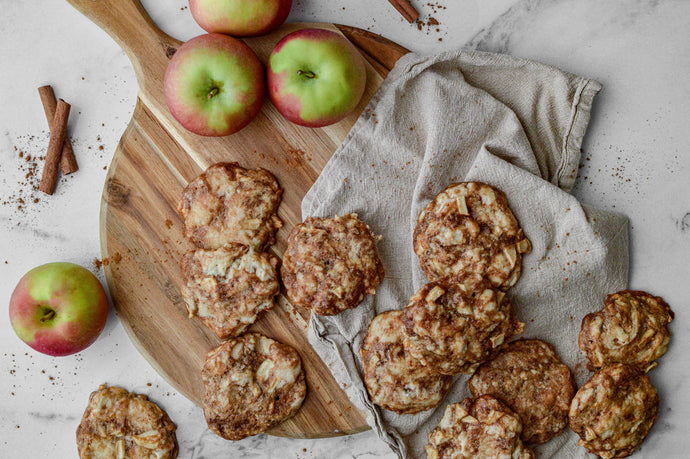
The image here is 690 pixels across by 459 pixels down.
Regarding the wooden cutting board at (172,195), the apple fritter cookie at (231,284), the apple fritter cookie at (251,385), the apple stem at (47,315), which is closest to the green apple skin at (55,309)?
the apple stem at (47,315)

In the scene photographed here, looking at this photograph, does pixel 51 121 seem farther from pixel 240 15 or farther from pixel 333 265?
pixel 333 265

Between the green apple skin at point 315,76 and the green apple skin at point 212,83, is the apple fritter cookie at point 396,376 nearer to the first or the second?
the green apple skin at point 315,76

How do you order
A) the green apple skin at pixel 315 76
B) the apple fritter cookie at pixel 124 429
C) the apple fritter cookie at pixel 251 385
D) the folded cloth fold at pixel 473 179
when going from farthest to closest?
the apple fritter cookie at pixel 124 429 < the apple fritter cookie at pixel 251 385 < the folded cloth fold at pixel 473 179 < the green apple skin at pixel 315 76

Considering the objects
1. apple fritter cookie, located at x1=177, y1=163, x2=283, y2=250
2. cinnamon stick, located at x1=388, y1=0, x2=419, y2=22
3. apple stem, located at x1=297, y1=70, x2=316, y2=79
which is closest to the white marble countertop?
cinnamon stick, located at x1=388, y1=0, x2=419, y2=22

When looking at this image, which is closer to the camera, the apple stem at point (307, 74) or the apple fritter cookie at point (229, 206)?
the apple stem at point (307, 74)

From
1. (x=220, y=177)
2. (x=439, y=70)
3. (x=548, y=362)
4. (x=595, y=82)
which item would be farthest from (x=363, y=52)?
(x=548, y=362)

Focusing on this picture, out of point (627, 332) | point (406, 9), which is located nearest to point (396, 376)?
point (627, 332)

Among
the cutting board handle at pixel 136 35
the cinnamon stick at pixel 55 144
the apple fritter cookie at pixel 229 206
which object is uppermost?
the cutting board handle at pixel 136 35
